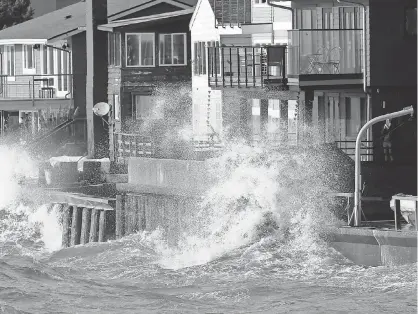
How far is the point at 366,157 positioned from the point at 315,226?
5.15 metres

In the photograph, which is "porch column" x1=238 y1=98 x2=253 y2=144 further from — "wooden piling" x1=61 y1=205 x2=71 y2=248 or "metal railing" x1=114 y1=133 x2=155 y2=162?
"wooden piling" x1=61 y1=205 x2=71 y2=248

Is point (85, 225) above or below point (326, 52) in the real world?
below

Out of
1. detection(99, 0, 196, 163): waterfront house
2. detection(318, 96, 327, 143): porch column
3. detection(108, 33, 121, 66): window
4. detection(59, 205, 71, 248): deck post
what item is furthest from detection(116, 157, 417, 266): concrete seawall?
detection(108, 33, 121, 66): window

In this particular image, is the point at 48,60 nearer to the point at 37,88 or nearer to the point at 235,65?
the point at 37,88

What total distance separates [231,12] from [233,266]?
57.5ft

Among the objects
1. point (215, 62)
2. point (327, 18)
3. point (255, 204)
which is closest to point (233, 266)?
point (255, 204)

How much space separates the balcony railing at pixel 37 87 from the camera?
6508 centimetres

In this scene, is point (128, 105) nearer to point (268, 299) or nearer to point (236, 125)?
point (236, 125)

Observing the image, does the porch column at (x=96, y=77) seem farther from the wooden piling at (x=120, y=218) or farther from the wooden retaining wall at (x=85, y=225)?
the wooden piling at (x=120, y=218)

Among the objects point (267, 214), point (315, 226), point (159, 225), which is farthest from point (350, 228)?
point (159, 225)

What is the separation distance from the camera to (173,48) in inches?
2297

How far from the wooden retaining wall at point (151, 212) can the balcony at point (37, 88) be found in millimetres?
22668

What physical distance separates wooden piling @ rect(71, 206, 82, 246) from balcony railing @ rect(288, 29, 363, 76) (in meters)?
8.20

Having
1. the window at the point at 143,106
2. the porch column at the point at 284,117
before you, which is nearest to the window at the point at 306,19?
the porch column at the point at 284,117
